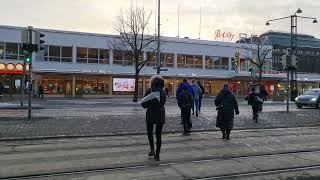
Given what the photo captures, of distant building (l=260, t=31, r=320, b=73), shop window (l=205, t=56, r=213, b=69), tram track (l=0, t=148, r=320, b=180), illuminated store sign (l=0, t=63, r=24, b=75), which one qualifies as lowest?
tram track (l=0, t=148, r=320, b=180)

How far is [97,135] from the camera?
14594 mm

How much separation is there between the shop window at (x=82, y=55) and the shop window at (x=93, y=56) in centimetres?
42

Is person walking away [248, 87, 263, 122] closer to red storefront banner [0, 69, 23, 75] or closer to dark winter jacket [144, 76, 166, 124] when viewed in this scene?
dark winter jacket [144, 76, 166, 124]

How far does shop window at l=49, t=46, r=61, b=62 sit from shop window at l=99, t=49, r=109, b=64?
5.43 meters

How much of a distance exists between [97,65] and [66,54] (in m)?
4.11

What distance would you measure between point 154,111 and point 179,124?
26.9 ft

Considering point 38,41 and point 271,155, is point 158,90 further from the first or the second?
point 38,41

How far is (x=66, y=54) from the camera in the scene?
198ft

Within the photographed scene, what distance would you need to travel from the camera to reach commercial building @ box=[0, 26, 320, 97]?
5684 cm

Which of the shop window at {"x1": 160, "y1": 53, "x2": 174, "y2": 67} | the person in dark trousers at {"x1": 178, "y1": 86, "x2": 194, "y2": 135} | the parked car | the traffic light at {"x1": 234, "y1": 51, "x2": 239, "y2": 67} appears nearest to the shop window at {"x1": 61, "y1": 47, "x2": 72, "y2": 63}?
the shop window at {"x1": 160, "y1": 53, "x2": 174, "y2": 67}

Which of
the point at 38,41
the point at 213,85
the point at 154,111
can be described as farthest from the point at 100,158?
the point at 213,85

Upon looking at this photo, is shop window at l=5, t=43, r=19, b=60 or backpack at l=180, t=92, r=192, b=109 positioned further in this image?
shop window at l=5, t=43, r=19, b=60

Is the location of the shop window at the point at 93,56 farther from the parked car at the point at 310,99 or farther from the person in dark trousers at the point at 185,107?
the person in dark trousers at the point at 185,107

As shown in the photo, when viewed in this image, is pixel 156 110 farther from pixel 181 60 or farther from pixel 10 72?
pixel 181 60
